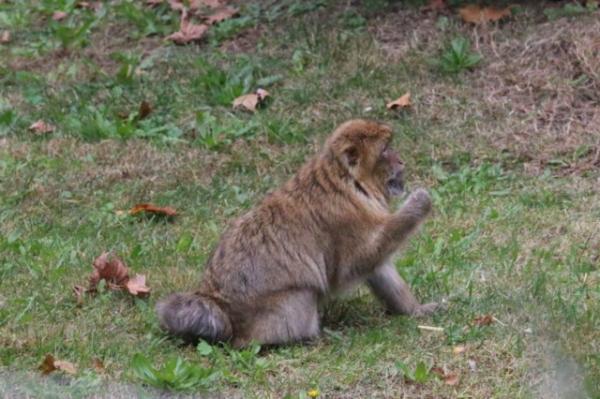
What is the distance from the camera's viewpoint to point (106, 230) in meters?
8.46

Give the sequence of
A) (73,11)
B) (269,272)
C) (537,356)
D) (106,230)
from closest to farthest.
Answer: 1. (537,356)
2. (269,272)
3. (106,230)
4. (73,11)

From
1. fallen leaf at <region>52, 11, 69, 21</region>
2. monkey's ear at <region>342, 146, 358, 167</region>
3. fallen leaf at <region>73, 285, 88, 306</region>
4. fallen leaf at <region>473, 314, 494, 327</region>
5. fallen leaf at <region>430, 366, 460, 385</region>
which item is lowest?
fallen leaf at <region>73, 285, 88, 306</region>

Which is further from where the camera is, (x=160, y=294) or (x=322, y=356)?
(x=160, y=294)

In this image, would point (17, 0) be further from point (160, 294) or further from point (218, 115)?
point (160, 294)

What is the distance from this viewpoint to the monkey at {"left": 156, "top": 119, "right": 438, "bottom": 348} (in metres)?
6.48

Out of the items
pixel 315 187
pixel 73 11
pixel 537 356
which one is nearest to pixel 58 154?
pixel 73 11

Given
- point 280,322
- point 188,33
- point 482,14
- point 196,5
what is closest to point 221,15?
point 196,5

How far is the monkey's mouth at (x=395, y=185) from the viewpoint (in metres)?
6.88

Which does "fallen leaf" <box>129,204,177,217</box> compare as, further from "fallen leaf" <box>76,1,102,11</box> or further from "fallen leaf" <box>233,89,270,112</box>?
"fallen leaf" <box>76,1,102,11</box>

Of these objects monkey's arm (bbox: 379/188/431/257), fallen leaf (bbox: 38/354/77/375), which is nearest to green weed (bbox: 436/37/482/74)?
monkey's arm (bbox: 379/188/431/257)

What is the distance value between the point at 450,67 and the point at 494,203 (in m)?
1.98

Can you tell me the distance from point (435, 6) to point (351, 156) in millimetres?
4470

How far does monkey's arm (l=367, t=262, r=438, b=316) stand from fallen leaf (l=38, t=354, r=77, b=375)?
164cm

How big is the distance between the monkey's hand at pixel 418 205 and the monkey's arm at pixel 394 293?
13.2 inches
